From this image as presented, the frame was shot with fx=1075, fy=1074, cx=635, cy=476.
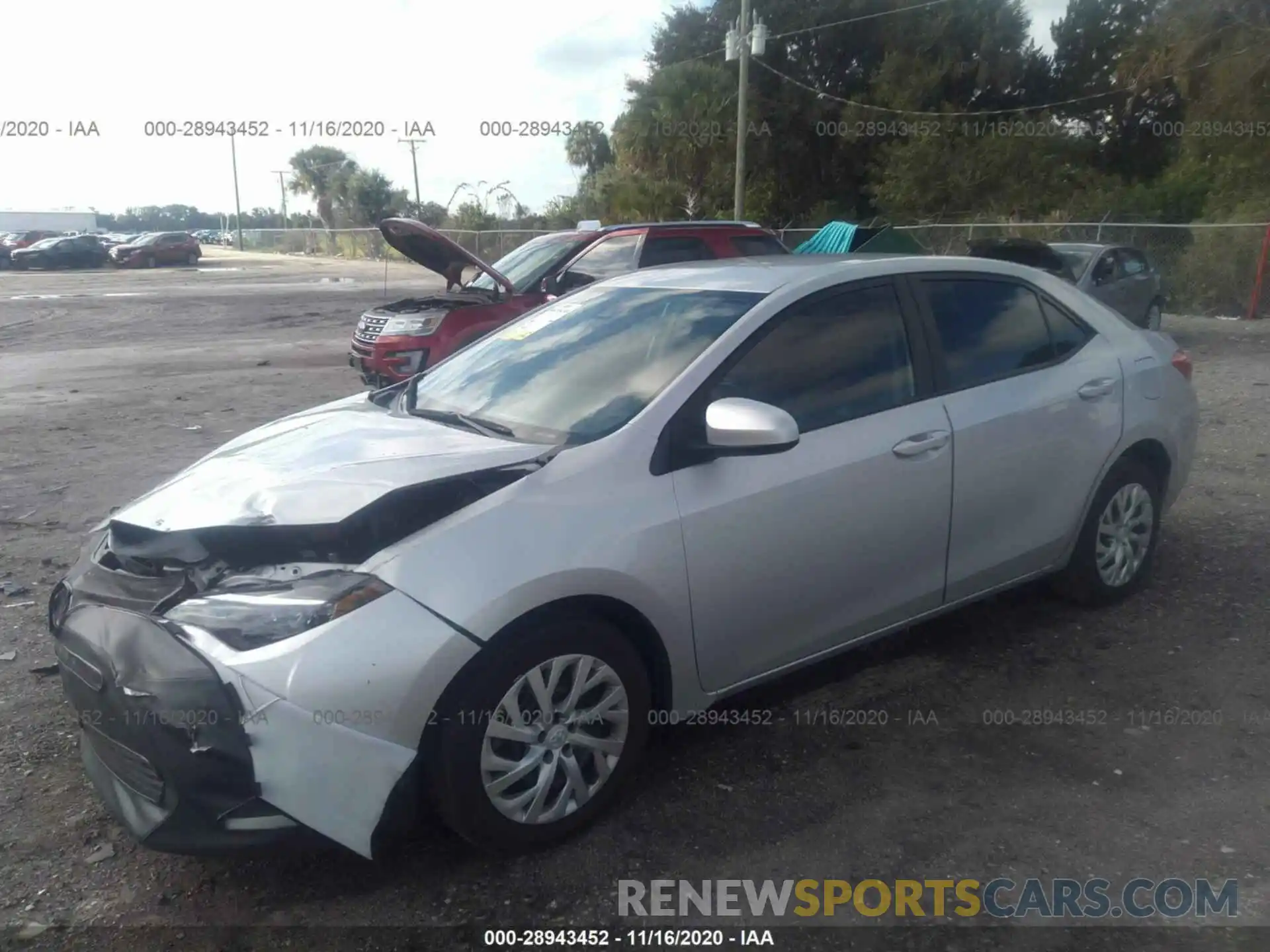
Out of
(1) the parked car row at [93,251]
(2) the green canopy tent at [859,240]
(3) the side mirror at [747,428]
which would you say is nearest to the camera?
(3) the side mirror at [747,428]

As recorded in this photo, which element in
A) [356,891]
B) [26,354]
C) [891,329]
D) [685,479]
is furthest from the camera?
[26,354]

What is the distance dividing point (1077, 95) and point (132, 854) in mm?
39691

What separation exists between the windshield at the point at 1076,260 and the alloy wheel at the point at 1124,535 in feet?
29.9

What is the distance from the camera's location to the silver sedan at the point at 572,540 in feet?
9.21

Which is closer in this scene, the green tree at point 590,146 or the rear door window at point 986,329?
the rear door window at point 986,329

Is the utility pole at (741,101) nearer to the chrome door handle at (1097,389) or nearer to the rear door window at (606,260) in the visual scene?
the rear door window at (606,260)

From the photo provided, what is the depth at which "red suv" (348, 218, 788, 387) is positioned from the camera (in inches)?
351

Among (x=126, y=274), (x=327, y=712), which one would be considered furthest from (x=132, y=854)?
(x=126, y=274)

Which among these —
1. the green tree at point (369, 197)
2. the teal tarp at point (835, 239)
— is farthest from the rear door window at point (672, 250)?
the green tree at point (369, 197)

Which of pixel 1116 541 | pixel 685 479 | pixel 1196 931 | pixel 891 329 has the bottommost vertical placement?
pixel 1196 931

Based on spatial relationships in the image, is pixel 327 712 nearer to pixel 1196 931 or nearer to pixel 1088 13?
pixel 1196 931

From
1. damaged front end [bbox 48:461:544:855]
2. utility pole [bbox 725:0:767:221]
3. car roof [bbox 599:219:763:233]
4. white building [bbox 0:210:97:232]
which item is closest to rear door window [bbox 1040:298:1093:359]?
damaged front end [bbox 48:461:544:855]

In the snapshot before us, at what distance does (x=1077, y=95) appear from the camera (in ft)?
120

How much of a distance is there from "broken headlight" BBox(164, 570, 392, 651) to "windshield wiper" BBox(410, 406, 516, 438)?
913 mm
